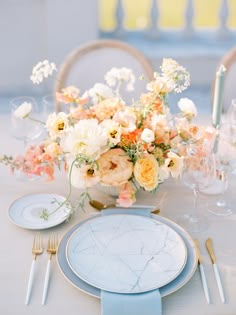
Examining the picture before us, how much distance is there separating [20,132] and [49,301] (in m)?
0.56

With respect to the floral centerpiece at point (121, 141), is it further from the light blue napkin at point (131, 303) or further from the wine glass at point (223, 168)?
the light blue napkin at point (131, 303)

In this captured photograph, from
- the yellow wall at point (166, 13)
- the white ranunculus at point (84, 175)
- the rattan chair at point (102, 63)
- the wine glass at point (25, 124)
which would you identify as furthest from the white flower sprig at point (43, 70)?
the yellow wall at point (166, 13)

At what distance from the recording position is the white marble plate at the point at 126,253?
1132 millimetres

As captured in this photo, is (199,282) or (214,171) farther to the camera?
(214,171)

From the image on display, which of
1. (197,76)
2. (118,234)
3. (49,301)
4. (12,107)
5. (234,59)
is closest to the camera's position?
(49,301)

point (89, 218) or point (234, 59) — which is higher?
point (234, 59)

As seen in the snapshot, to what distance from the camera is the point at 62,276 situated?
3.82 ft

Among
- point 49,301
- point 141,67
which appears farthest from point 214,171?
point 141,67

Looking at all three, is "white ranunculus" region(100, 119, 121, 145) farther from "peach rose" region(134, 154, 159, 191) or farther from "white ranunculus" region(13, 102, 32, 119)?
"white ranunculus" region(13, 102, 32, 119)

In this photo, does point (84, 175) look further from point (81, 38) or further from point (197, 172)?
point (81, 38)

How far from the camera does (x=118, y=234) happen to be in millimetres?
1281

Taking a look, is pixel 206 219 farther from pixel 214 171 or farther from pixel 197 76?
pixel 197 76

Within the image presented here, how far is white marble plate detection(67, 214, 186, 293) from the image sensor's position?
44.6 inches

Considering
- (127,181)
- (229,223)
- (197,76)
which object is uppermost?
(127,181)
